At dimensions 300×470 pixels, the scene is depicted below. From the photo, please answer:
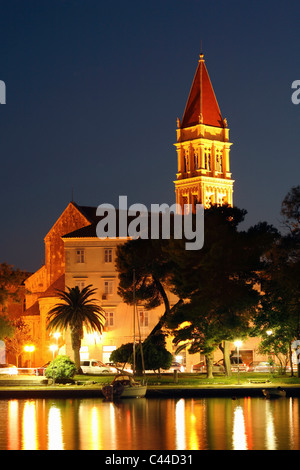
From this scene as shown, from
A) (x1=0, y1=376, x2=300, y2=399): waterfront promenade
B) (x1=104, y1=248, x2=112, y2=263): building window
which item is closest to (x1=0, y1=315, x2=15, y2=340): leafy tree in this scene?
(x1=104, y1=248, x2=112, y2=263): building window

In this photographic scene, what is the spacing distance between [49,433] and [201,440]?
6.82 m

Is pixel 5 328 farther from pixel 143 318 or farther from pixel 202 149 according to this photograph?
pixel 202 149

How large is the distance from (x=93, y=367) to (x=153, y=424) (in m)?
44.2

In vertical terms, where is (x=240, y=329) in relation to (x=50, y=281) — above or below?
below

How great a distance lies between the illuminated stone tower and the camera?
5733 inches

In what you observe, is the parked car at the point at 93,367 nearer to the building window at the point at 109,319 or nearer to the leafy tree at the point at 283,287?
the building window at the point at 109,319

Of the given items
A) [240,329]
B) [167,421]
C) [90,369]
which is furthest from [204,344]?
[167,421]

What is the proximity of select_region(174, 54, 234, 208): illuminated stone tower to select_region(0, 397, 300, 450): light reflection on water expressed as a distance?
90.0 m

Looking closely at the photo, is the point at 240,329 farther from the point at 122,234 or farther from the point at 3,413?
the point at 122,234

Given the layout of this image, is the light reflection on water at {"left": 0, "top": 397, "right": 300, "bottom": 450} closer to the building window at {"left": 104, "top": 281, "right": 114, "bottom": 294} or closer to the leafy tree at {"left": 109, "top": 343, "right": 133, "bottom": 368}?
the leafy tree at {"left": 109, "top": 343, "right": 133, "bottom": 368}

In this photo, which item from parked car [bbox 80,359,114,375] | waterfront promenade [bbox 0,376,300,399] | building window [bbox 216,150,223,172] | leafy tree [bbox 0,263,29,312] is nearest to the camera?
waterfront promenade [bbox 0,376,300,399]

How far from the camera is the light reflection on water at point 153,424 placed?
117 feet

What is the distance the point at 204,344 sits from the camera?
231 feet

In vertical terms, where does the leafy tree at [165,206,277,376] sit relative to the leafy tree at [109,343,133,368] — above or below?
above
